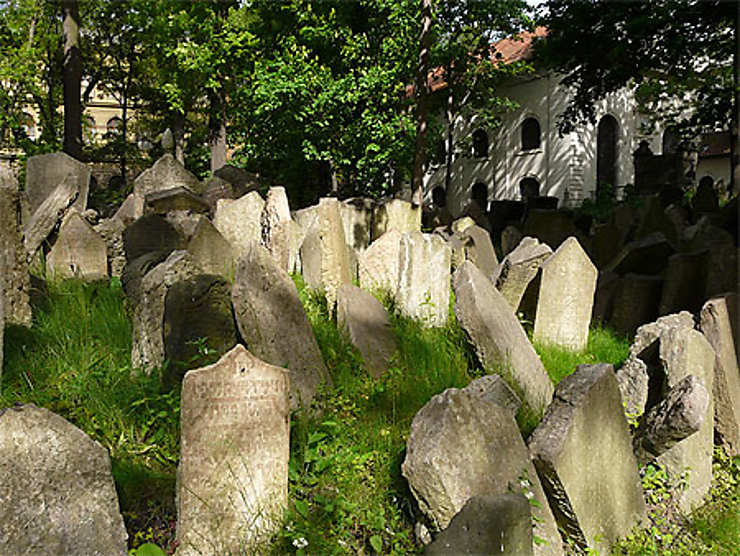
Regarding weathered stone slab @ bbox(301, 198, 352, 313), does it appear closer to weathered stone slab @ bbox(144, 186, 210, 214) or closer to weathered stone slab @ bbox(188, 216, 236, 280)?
weathered stone slab @ bbox(188, 216, 236, 280)

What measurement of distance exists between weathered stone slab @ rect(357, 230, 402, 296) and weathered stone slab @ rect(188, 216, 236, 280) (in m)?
1.31

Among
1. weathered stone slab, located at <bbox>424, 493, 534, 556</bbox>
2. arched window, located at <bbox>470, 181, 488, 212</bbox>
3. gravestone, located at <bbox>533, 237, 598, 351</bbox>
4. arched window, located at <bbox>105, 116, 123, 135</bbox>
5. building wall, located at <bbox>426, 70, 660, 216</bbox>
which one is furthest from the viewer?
arched window, located at <bbox>470, 181, 488, 212</bbox>

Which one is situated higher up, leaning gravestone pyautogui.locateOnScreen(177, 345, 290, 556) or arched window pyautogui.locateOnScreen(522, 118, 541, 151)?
arched window pyautogui.locateOnScreen(522, 118, 541, 151)

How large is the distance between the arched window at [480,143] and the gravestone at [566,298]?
24748 millimetres

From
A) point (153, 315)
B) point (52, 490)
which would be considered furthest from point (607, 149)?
point (52, 490)

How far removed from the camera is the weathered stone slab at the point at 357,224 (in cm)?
845

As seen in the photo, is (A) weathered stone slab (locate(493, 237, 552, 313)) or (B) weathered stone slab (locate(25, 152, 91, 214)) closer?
(A) weathered stone slab (locate(493, 237, 552, 313))

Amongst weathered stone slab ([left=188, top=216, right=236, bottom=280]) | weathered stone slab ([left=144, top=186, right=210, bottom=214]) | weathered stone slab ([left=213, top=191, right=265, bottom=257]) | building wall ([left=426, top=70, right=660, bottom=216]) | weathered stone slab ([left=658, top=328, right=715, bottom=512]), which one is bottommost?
weathered stone slab ([left=658, top=328, right=715, bottom=512])

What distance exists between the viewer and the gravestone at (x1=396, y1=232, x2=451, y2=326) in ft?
17.2

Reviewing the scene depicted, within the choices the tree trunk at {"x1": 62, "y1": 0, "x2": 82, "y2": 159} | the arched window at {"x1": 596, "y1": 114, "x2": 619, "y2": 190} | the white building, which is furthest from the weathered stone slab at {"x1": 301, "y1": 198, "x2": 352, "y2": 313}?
the arched window at {"x1": 596, "y1": 114, "x2": 619, "y2": 190}

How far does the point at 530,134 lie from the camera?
27422 mm

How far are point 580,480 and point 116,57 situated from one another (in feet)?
85.8

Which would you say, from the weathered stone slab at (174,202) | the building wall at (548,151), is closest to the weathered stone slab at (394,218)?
the weathered stone slab at (174,202)

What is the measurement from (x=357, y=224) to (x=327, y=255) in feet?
9.54
